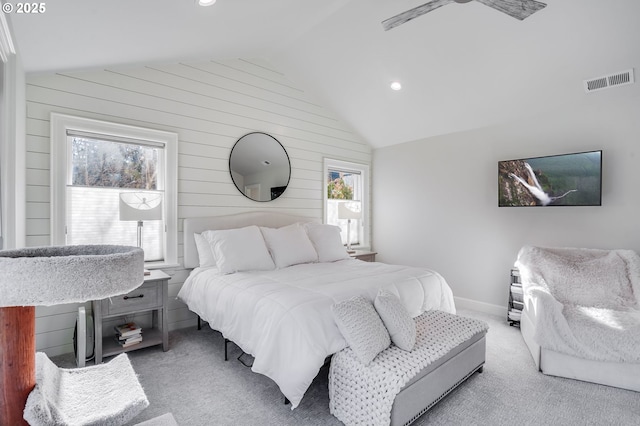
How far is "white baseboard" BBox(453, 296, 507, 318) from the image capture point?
404cm

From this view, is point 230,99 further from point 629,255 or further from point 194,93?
point 629,255

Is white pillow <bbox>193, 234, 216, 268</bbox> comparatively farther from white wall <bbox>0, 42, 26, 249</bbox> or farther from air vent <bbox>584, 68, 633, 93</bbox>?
air vent <bbox>584, 68, 633, 93</bbox>

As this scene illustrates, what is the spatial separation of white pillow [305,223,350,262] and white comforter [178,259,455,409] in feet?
0.89

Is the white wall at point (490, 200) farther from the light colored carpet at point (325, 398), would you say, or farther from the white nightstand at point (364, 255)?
the light colored carpet at point (325, 398)

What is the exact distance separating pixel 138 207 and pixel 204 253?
780mm

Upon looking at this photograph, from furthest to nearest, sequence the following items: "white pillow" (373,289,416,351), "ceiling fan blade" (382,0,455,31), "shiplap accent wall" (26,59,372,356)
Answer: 1. "shiplap accent wall" (26,59,372,356)
2. "ceiling fan blade" (382,0,455,31)
3. "white pillow" (373,289,416,351)

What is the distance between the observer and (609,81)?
313 centimetres

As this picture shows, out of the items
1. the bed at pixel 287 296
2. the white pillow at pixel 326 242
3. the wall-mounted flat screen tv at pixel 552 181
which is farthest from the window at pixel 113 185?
the wall-mounted flat screen tv at pixel 552 181

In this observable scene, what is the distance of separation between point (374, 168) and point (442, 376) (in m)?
3.86

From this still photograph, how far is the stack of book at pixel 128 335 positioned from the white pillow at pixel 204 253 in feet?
2.66

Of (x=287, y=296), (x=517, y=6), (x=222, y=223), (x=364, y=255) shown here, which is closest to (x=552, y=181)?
(x=517, y=6)

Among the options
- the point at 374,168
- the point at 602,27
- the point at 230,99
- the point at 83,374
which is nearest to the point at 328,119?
the point at 374,168

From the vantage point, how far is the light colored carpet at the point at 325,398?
204 cm

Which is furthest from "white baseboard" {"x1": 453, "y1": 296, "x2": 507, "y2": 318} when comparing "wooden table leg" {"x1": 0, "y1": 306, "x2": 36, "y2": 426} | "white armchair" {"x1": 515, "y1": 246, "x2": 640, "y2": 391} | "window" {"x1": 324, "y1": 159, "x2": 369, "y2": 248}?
"wooden table leg" {"x1": 0, "y1": 306, "x2": 36, "y2": 426}
